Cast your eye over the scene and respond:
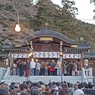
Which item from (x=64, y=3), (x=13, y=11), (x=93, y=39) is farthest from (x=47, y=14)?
(x=13, y=11)

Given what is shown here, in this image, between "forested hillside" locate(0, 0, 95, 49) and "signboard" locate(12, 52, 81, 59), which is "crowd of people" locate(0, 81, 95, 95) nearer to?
"forested hillside" locate(0, 0, 95, 49)

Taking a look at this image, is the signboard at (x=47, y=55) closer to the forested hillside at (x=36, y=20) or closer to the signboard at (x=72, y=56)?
the signboard at (x=72, y=56)

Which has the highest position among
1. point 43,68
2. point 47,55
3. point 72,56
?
point 47,55

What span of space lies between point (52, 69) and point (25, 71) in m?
2.29

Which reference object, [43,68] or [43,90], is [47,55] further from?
[43,90]

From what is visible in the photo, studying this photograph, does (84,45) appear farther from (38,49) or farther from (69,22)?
(69,22)

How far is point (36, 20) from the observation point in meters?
40.0

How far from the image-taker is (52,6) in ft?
142

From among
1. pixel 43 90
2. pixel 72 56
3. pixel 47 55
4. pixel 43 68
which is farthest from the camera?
pixel 47 55

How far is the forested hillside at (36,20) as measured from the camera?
58.7 ft

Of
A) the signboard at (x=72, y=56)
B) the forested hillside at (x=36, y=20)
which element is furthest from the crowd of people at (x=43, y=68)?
the forested hillside at (x=36, y=20)

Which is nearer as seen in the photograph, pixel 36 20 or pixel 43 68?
pixel 43 68

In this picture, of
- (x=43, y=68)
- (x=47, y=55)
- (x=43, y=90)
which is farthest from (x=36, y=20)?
(x=43, y=90)

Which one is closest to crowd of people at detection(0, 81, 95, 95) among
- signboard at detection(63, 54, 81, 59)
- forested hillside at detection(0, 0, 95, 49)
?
forested hillside at detection(0, 0, 95, 49)
